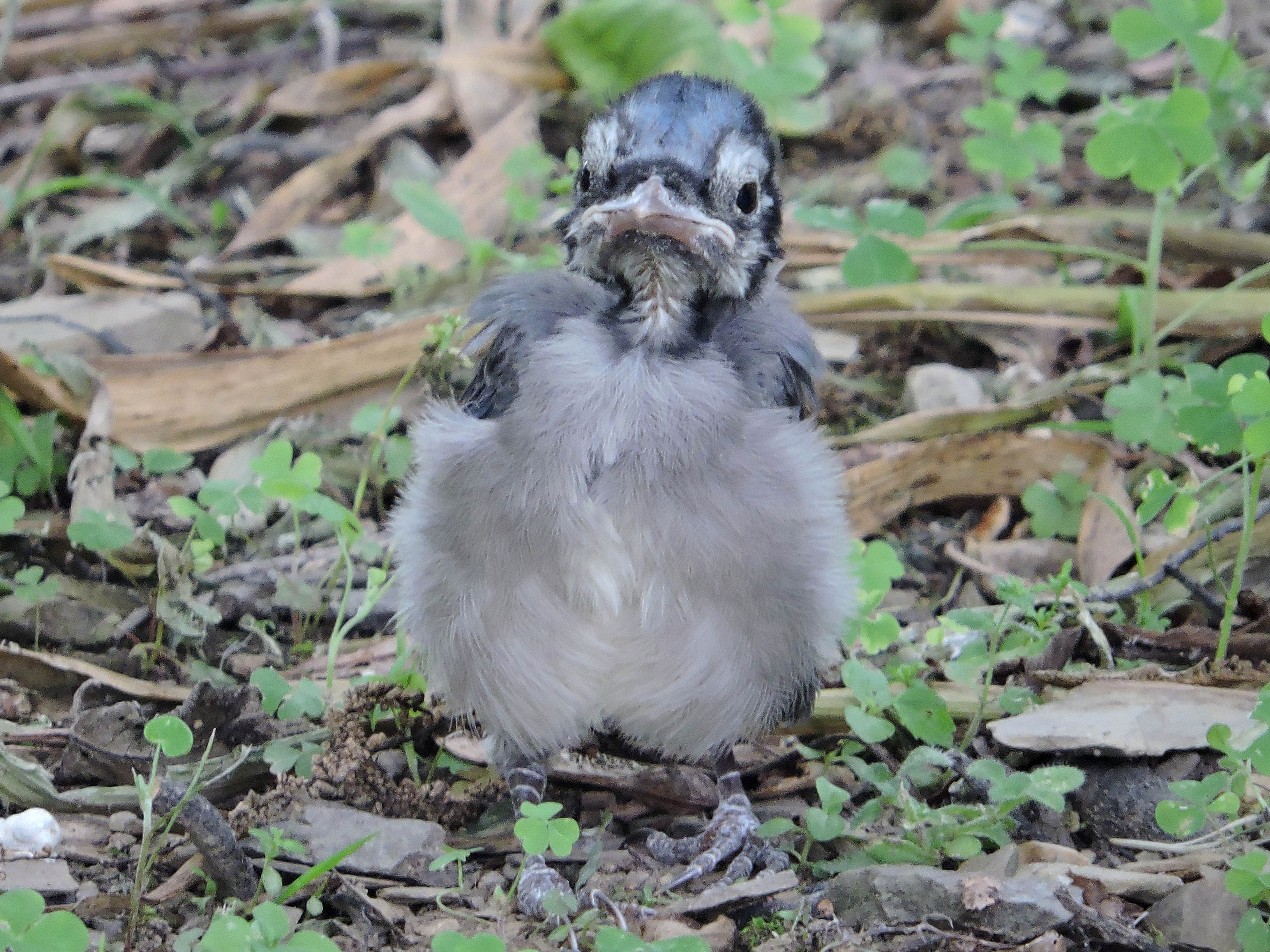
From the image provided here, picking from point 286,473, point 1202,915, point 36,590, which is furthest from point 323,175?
point 1202,915

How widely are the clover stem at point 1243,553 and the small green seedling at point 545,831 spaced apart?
4.44 feet

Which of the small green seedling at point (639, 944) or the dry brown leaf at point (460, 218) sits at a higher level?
the dry brown leaf at point (460, 218)

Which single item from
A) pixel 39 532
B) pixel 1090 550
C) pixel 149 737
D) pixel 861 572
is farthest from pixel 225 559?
pixel 1090 550

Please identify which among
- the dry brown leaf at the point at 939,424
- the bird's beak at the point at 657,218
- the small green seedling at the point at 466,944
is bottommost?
the small green seedling at the point at 466,944

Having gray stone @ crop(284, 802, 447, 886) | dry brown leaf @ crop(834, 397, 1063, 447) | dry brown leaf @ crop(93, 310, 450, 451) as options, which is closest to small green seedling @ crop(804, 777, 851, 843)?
gray stone @ crop(284, 802, 447, 886)

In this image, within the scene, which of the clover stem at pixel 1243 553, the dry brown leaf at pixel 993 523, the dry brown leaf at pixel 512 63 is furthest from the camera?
the dry brown leaf at pixel 512 63

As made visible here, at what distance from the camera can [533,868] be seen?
2631 mm

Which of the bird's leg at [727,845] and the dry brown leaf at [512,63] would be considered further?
the dry brown leaf at [512,63]

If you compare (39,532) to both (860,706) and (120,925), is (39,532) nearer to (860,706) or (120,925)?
(120,925)

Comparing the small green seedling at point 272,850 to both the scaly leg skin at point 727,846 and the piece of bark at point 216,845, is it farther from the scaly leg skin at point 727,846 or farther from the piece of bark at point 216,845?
the scaly leg skin at point 727,846

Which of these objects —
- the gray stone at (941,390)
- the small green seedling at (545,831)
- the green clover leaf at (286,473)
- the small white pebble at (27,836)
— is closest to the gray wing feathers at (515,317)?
the green clover leaf at (286,473)

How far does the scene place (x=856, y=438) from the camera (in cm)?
392

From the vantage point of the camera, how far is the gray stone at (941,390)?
410 centimetres

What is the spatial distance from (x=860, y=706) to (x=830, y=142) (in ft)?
9.94
